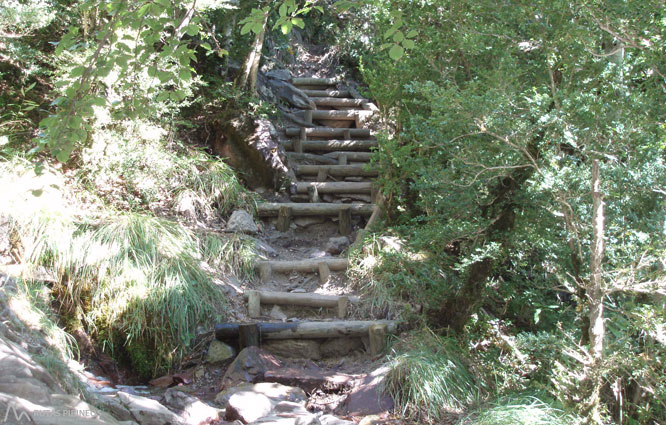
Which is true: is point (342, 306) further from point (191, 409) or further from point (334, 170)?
point (334, 170)

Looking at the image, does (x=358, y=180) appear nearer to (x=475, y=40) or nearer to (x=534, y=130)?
(x=475, y=40)

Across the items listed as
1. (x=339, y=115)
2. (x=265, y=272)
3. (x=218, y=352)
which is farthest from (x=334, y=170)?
(x=218, y=352)

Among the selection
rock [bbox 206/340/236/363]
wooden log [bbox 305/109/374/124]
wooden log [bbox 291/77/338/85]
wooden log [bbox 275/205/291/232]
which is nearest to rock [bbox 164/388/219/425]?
rock [bbox 206/340/236/363]

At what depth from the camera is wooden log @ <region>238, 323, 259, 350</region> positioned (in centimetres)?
446

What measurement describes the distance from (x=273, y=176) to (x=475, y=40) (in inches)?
135

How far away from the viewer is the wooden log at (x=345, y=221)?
6.38 metres

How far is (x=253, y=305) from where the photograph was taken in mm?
4973

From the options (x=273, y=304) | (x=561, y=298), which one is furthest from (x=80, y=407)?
(x=561, y=298)

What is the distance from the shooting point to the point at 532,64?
3.95m

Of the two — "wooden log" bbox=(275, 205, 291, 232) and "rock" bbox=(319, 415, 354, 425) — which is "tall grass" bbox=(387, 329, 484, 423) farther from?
"wooden log" bbox=(275, 205, 291, 232)

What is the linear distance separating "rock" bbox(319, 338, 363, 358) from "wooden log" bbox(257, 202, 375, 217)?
6.69ft

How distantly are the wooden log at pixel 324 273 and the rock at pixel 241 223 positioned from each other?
2.78 ft

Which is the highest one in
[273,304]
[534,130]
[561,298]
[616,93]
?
[616,93]

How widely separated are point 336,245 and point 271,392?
240 cm
